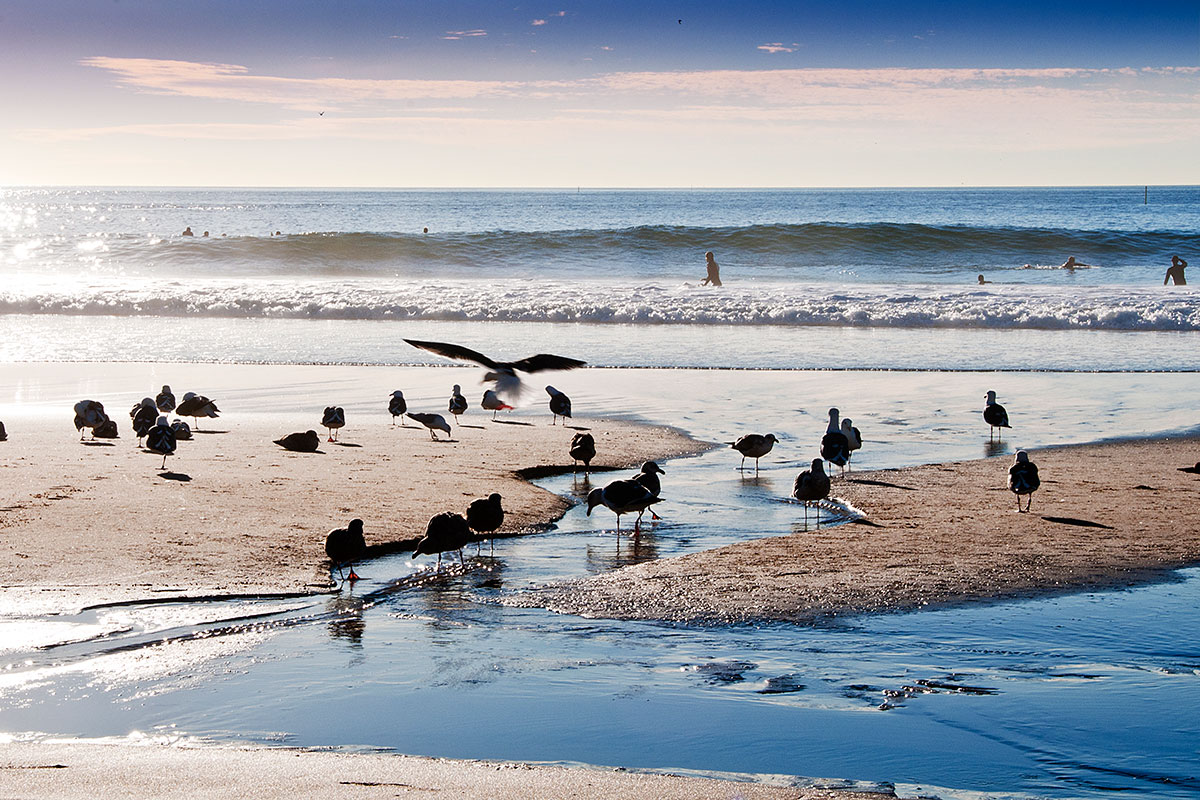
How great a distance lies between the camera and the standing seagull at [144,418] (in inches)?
545

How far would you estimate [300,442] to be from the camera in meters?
13.5

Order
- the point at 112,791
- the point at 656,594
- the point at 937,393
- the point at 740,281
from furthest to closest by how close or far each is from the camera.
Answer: the point at 740,281 < the point at 937,393 < the point at 656,594 < the point at 112,791

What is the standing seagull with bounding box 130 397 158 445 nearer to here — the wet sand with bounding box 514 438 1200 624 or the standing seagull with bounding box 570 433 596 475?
the standing seagull with bounding box 570 433 596 475

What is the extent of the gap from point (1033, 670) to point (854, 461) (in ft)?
22.9

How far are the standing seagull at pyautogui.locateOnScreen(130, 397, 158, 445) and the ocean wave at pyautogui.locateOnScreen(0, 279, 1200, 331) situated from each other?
18200 millimetres

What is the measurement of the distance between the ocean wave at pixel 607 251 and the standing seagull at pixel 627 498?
40251 mm

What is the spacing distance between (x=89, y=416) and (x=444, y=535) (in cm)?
713

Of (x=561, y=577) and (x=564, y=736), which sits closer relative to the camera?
(x=564, y=736)

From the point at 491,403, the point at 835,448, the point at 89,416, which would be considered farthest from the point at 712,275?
the point at 89,416

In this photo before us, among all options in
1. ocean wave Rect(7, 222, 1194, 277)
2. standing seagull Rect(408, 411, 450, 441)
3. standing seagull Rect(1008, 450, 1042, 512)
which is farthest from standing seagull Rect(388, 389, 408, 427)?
ocean wave Rect(7, 222, 1194, 277)

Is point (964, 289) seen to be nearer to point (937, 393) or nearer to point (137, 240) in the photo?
point (937, 393)

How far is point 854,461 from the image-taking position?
13.7m

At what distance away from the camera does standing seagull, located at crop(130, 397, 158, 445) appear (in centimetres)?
1385

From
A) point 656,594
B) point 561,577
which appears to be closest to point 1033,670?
point 656,594
